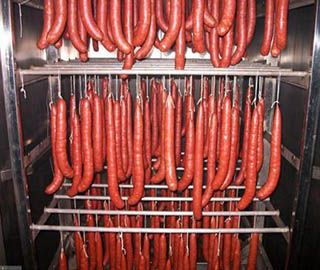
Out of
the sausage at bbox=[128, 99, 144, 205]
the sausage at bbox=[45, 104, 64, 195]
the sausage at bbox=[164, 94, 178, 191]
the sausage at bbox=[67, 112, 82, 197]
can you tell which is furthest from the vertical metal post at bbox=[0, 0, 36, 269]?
the sausage at bbox=[164, 94, 178, 191]

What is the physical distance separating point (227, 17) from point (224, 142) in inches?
30.2

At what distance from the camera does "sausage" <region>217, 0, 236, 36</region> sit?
6.42 ft

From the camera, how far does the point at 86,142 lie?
2.22 meters

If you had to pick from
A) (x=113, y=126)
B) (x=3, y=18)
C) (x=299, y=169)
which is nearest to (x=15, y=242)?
(x=113, y=126)

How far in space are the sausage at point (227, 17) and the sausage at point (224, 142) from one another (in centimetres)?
42

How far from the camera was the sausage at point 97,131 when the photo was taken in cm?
221

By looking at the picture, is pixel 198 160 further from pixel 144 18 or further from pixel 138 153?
pixel 144 18

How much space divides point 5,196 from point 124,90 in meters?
1.11

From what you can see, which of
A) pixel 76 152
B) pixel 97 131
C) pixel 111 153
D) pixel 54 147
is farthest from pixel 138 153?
pixel 54 147

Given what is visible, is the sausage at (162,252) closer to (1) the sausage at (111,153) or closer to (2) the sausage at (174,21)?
(1) the sausage at (111,153)

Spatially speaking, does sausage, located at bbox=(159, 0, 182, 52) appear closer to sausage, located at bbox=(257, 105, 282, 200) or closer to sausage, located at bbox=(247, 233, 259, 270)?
sausage, located at bbox=(257, 105, 282, 200)

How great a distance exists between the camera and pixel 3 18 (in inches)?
73.6

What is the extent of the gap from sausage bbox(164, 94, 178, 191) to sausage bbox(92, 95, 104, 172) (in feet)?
1.45

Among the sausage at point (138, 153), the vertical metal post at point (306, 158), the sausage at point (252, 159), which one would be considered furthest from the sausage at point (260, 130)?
the sausage at point (138, 153)
